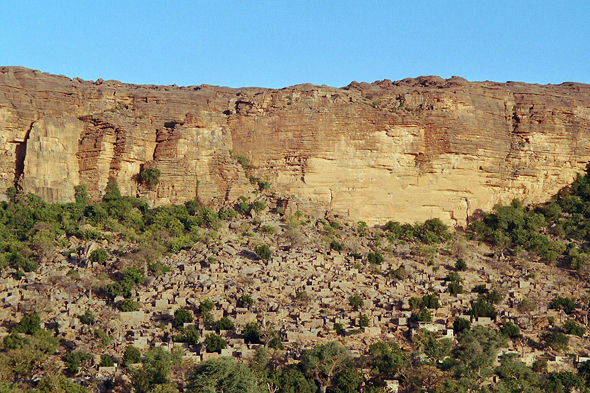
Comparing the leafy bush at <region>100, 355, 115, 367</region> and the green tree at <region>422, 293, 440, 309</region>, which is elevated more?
the green tree at <region>422, 293, 440, 309</region>

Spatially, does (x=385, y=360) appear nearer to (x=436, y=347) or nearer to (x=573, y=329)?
(x=436, y=347)

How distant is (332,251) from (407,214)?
27.4 ft

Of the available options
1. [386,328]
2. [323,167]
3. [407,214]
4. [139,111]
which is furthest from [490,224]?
[139,111]

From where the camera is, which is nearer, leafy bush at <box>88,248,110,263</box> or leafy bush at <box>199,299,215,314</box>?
leafy bush at <box>199,299,215,314</box>

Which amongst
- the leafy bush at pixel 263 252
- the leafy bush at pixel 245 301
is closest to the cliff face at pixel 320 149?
the leafy bush at pixel 263 252

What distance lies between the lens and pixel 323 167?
59344mm

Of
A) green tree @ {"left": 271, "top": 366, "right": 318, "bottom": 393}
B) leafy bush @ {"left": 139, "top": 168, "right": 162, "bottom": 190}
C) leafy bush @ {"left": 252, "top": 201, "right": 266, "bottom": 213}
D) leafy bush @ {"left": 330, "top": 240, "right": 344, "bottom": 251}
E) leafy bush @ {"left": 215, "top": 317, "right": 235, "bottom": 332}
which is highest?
leafy bush @ {"left": 139, "top": 168, "right": 162, "bottom": 190}

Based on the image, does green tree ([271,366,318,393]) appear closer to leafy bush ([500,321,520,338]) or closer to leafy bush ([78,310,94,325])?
leafy bush ([78,310,94,325])

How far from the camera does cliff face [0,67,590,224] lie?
58906mm

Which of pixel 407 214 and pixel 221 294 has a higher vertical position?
pixel 407 214

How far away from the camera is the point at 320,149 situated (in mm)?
59312

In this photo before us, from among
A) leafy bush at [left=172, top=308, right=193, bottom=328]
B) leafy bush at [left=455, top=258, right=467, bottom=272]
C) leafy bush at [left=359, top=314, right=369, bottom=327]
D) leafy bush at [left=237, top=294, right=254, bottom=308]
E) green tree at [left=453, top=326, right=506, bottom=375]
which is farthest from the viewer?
leafy bush at [left=455, top=258, right=467, bottom=272]

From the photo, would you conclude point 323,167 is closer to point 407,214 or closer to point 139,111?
point 407,214

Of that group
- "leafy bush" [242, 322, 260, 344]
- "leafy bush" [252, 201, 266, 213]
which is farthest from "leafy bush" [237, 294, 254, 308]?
"leafy bush" [252, 201, 266, 213]
